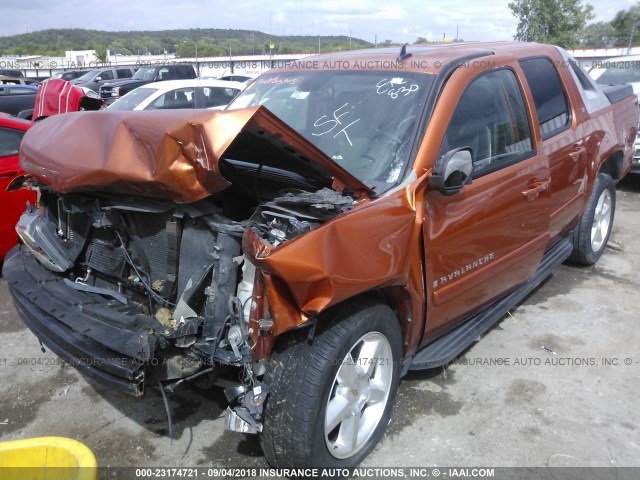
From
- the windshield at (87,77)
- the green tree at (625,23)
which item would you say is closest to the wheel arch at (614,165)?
the windshield at (87,77)

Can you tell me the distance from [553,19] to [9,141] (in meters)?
42.7

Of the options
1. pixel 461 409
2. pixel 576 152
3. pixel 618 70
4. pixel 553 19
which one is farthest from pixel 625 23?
pixel 461 409

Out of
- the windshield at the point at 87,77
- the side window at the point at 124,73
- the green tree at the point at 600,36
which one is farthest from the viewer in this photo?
the green tree at the point at 600,36

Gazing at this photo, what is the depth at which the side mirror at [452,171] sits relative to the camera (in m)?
2.56

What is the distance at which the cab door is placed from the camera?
9.07 ft

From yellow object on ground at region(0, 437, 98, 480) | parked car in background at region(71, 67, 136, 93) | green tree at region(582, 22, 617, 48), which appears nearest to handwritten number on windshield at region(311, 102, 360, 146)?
yellow object on ground at region(0, 437, 98, 480)

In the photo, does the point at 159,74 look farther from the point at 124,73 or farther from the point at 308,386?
the point at 308,386

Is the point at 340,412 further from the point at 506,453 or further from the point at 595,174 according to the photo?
the point at 595,174

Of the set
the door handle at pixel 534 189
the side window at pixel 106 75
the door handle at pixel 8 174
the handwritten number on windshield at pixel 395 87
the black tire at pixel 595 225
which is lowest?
the black tire at pixel 595 225

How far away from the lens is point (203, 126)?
2.19 metres

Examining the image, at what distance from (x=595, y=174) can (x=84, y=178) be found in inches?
155

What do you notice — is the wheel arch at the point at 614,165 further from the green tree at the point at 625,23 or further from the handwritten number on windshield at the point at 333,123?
the green tree at the point at 625,23

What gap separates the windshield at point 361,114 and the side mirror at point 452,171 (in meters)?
0.18

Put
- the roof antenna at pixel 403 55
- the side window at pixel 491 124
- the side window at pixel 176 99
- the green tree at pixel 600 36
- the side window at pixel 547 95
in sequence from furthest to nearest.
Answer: the green tree at pixel 600 36 < the side window at pixel 176 99 < the side window at pixel 547 95 < the roof antenna at pixel 403 55 < the side window at pixel 491 124
